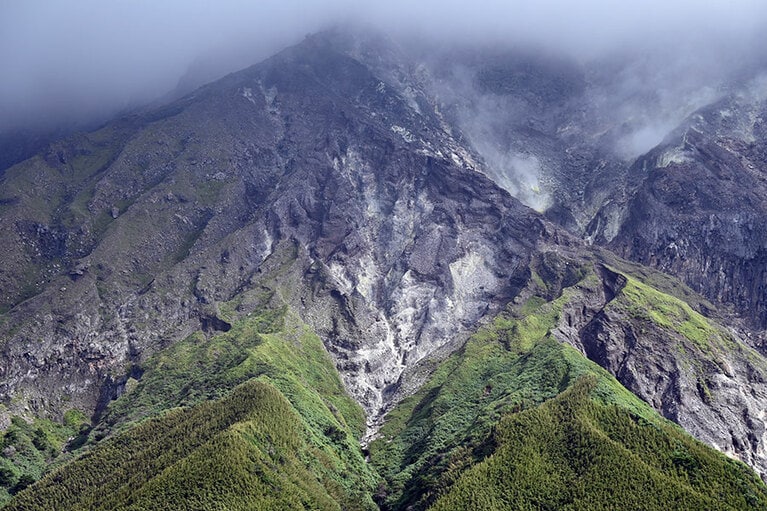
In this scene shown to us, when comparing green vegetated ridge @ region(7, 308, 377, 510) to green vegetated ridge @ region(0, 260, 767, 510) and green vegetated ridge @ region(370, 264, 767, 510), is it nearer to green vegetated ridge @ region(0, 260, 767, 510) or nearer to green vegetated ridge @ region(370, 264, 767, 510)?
green vegetated ridge @ region(0, 260, 767, 510)

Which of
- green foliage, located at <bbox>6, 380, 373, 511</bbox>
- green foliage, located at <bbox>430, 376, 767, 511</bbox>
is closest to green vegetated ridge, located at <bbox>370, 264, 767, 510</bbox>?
green foliage, located at <bbox>430, 376, 767, 511</bbox>

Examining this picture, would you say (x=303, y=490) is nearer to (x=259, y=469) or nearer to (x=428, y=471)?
(x=259, y=469)

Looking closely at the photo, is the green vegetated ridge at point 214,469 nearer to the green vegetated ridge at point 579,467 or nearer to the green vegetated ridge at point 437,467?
the green vegetated ridge at point 437,467

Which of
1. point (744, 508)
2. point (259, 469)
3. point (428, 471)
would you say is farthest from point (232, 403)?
point (744, 508)

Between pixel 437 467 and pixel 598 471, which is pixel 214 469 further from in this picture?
pixel 598 471

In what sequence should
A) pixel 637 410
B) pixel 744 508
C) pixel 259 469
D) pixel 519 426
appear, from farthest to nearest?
pixel 637 410, pixel 519 426, pixel 259 469, pixel 744 508

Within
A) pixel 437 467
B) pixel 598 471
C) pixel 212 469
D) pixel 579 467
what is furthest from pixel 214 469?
pixel 598 471
